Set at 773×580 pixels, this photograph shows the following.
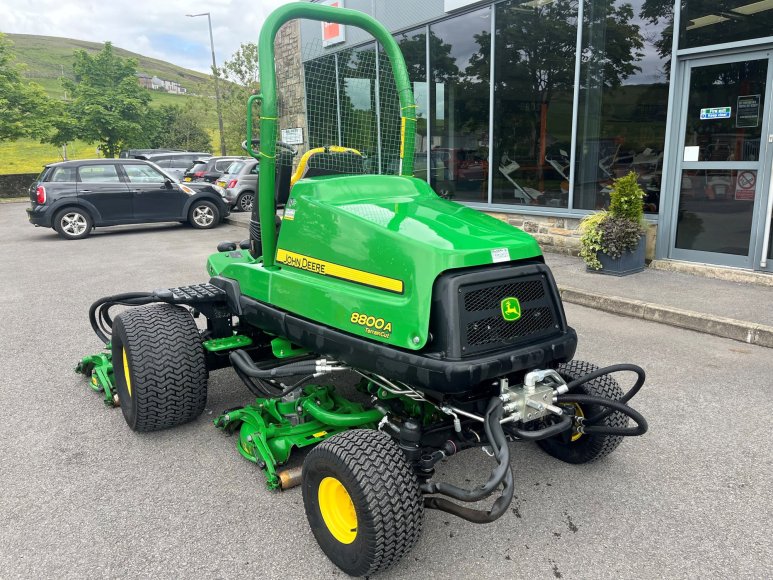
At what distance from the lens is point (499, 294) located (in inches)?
99.3

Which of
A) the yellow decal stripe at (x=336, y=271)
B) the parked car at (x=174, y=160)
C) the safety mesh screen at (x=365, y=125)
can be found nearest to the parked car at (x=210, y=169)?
the parked car at (x=174, y=160)

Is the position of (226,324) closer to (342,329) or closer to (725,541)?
(342,329)

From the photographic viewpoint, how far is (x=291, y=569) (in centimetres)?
245

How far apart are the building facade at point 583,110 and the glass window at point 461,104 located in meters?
0.03

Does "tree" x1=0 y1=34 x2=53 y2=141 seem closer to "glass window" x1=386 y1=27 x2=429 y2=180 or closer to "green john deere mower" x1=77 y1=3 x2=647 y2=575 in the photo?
"glass window" x1=386 y1=27 x2=429 y2=180

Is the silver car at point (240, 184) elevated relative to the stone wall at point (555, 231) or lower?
elevated

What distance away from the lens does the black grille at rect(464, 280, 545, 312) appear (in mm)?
2441

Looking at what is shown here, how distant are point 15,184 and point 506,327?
91.7ft

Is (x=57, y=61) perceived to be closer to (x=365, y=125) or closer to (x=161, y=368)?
(x=365, y=125)

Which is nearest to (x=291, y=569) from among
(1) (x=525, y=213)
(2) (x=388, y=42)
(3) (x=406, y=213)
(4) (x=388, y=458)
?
(4) (x=388, y=458)

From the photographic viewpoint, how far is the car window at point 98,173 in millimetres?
12484

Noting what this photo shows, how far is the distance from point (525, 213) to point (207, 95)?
36344 millimetres

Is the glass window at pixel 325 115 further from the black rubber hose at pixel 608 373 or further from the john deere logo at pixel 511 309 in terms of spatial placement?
the black rubber hose at pixel 608 373

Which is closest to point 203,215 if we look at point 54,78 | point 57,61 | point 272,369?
point 272,369
